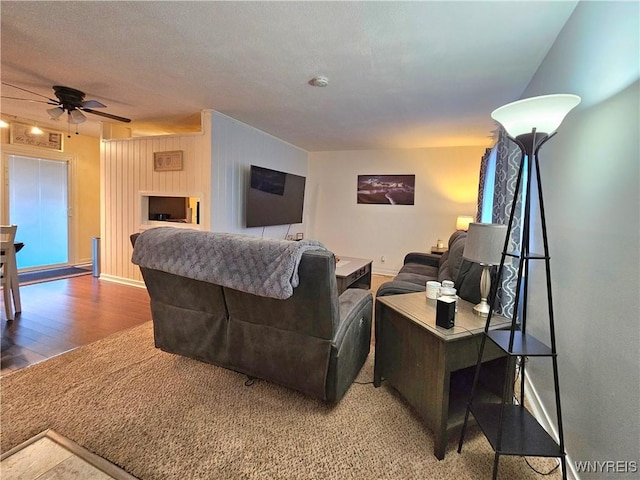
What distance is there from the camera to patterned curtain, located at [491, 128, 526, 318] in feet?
7.32

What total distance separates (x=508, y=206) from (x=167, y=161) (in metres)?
3.97

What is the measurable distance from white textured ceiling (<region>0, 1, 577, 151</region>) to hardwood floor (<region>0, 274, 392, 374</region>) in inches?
91.8

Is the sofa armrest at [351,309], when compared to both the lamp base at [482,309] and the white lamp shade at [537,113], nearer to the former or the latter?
the lamp base at [482,309]

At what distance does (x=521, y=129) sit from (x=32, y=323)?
415 cm

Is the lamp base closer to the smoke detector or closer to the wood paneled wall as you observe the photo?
the smoke detector

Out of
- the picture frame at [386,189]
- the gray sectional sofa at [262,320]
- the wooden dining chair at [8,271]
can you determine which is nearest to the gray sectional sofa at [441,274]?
the gray sectional sofa at [262,320]

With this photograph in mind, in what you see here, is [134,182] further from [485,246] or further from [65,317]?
[485,246]

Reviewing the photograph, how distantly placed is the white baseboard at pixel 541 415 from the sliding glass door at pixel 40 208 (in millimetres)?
6873

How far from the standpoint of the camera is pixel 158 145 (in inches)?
163

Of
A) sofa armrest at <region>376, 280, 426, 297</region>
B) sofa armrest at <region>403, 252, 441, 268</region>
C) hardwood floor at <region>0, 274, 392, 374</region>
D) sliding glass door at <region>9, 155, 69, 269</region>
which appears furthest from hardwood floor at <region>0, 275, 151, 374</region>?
sofa armrest at <region>403, 252, 441, 268</region>

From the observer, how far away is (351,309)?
1.97 metres

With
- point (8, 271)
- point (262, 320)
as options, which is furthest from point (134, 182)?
point (262, 320)

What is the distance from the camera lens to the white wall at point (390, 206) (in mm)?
5230

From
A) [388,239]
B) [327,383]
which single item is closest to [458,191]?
[388,239]
